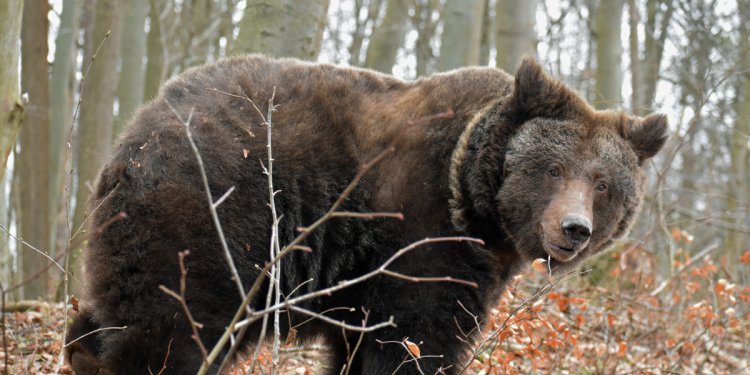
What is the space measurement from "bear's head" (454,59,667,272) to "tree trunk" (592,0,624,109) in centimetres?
787

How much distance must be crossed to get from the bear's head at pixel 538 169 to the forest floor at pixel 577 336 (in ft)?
1.54

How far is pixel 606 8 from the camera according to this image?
14.4 metres

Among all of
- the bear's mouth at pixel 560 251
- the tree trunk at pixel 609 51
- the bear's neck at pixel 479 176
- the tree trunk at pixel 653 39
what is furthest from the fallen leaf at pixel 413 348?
the tree trunk at pixel 653 39

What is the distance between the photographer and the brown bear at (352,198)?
15.7 ft

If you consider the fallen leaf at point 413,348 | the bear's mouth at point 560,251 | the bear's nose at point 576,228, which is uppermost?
the bear's nose at point 576,228

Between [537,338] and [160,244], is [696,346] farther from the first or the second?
[160,244]

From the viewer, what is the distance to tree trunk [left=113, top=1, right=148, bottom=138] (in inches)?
555

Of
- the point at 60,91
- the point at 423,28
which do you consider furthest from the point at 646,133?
the point at 423,28

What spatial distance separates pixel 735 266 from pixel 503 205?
13363mm

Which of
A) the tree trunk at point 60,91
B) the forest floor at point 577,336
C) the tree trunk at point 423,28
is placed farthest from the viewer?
the tree trunk at point 423,28

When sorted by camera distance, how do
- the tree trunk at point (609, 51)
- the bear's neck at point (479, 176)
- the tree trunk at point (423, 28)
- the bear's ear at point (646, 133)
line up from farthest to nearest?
1. the tree trunk at point (423, 28)
2. the tree trunk at point (609, 51)
3. the bear's ear at point (646, 133)
4. the bear's neck at point (479, 176)

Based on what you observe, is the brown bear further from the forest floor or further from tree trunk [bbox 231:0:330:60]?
tree trunk [bbox 231:0:330:60]

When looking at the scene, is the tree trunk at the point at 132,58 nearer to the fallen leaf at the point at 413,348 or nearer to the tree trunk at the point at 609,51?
the tree trunk at the point at 609,51

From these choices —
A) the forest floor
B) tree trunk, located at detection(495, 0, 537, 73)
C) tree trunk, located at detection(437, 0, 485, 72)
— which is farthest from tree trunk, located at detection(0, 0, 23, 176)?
tree trunk, located at detection(495, 0, 537, 73)
